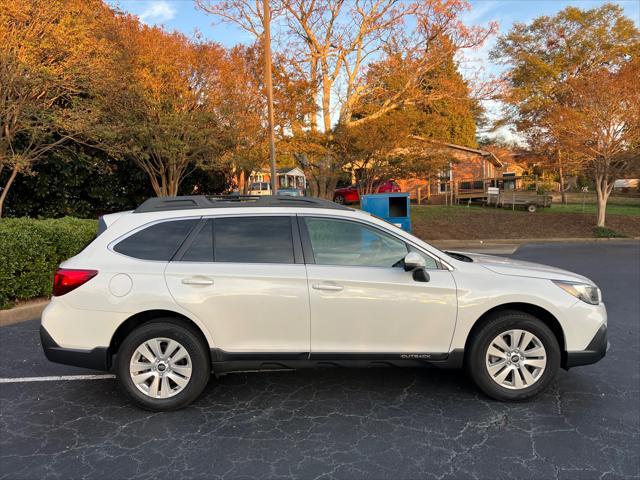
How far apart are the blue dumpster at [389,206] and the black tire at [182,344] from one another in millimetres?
7987

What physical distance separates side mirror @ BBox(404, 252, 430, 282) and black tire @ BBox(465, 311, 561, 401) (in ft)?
2.11

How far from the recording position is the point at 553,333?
12.0ft

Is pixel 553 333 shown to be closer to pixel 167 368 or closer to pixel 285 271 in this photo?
pixel 285 271

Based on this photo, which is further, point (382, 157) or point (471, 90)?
point (471, 90)

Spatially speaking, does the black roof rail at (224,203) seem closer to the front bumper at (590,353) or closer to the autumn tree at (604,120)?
the front bumper at (590,353)

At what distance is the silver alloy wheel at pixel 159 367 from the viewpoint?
3479 mm

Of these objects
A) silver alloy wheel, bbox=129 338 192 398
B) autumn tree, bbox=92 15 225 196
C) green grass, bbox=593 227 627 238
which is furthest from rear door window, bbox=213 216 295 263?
green grass, bbox=593 227 627 238

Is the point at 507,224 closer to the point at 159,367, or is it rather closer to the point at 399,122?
the point at 399,122

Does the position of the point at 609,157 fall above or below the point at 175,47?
below

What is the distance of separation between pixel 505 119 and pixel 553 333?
26.4m

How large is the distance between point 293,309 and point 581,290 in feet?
7.58

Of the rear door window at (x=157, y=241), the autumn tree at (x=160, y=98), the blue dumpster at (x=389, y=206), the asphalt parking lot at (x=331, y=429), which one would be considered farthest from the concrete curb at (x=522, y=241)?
the rear door window at (x=157, y=241)

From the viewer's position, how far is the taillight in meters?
3.48

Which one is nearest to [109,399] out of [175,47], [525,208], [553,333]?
[553,333]
